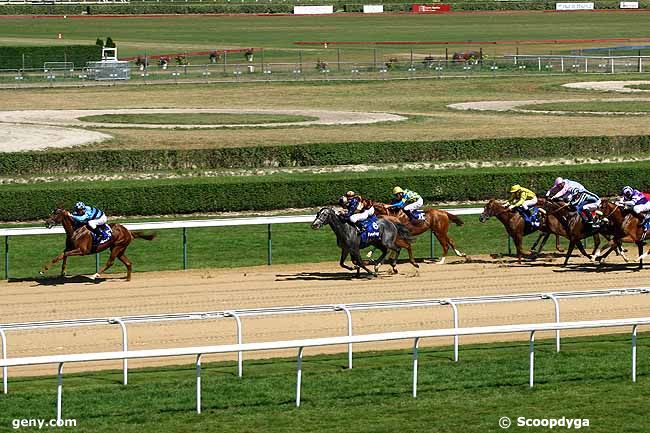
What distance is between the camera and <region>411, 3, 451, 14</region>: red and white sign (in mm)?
102812

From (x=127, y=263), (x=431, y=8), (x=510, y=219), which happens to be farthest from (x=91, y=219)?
(x=431, y=8)

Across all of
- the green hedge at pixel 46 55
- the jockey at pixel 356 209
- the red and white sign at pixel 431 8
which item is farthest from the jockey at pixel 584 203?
the red and white sign at pixel 431 8

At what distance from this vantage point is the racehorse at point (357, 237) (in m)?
22.2

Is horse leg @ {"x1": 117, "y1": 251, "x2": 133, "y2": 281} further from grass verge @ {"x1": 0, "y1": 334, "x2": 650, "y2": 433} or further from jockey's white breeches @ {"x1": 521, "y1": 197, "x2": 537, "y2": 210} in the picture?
jockey's white breeches @ {"x1": 521, "y1": 197, "x2": 537, "y2": 210}

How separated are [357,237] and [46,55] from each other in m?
43.6

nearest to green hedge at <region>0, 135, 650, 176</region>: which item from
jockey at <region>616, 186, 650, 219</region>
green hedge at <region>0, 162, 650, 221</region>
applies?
green hedge at <region>0, 162, 650, 221</region>

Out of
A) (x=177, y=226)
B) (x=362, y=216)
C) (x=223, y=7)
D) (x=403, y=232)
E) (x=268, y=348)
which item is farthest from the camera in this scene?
(x=223, y=7)

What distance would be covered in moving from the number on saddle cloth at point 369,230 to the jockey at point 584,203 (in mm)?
3565

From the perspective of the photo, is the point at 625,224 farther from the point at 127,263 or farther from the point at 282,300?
the point at 127,263

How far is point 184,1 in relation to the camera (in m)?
105

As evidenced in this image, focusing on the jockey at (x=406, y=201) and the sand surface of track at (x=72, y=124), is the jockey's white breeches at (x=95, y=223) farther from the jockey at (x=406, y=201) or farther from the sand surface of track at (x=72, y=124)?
the sand surface of track at (x=72, y=124)

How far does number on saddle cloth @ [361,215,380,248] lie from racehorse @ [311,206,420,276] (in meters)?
0.06

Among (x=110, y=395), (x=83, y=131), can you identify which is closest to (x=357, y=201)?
(x=110, y=395)

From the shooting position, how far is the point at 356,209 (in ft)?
73.8
